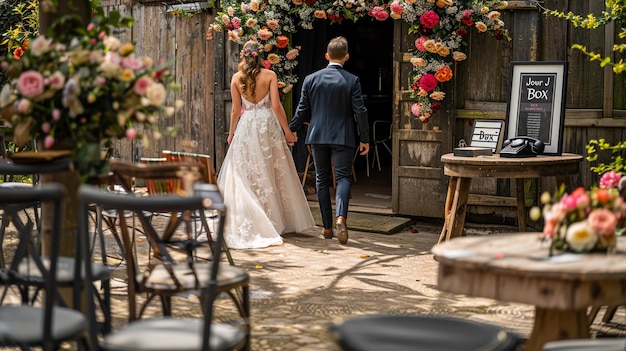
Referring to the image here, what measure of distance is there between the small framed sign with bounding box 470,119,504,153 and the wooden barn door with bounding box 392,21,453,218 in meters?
0.88

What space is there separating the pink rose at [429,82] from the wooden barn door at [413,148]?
0.36 meters

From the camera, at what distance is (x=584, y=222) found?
3779mm

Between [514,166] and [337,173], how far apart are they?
6.44ft

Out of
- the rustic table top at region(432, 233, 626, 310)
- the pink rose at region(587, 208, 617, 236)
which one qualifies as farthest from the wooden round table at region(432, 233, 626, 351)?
the pink rose at region(587, 208, 617, 236)

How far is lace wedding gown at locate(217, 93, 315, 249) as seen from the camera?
858 cm

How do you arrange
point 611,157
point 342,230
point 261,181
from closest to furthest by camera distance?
1. point 611,157
2. point 342,230
3. point 261,181

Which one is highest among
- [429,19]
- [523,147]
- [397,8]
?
[397,8]

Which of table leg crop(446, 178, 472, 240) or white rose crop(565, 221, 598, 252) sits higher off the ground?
white rose crop(565, 221, 598, 252)

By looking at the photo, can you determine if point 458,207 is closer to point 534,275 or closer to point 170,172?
point 534,275

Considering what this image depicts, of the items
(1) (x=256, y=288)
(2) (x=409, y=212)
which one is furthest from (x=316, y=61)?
(1) (x=256, y=288)

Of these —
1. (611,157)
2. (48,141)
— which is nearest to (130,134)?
(48,141)

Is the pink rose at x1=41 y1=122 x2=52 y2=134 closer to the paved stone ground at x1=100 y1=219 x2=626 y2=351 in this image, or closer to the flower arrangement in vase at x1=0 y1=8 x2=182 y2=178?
the flower arrangement in vase at x1=0 y1=8 x2=182 y2=178

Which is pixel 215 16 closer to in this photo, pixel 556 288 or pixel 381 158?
Result: pixel 381 158

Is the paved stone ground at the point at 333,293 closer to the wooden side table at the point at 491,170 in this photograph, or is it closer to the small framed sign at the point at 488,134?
the wooden side table at the point at 491,170
